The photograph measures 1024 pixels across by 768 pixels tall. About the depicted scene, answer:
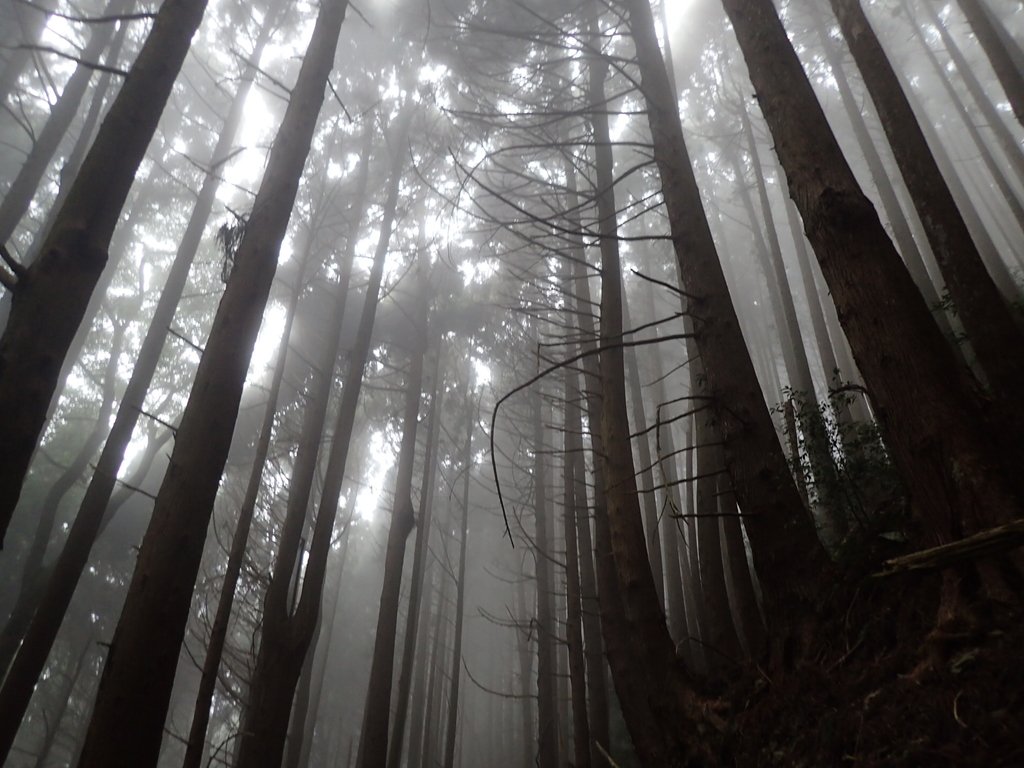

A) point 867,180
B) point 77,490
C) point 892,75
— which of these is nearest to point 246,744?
point 892,75

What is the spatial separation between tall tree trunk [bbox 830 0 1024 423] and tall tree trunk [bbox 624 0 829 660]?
114cm

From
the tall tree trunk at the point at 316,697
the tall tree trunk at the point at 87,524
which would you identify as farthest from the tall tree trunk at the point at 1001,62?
the tall tree trunk at the point at 316,697

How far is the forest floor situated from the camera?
146 centimetres

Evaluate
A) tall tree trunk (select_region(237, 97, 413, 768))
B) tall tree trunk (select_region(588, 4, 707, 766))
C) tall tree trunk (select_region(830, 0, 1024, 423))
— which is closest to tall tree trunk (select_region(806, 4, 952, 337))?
tall tree trunk (select_region(830, 0, 1024, 423))

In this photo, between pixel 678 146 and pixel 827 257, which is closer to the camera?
pixel 827 257

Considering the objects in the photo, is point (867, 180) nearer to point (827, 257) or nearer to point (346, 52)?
point (346, 52)

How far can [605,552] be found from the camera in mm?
6020

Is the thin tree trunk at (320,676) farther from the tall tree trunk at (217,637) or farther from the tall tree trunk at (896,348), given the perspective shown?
the tall tree trunk at (896,348)

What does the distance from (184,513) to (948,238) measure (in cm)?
541

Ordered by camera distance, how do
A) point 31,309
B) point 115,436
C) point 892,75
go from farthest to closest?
point 115,436 < point 892,75 < point 31,309

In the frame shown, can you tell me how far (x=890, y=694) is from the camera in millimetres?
1814

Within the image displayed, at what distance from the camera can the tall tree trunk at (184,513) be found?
254 centimetres

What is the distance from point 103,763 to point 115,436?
5.89 metres

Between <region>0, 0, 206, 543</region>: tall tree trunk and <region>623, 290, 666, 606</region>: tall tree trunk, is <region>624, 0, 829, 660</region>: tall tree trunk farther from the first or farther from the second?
<region>623, 290, 666, 606</region>: tall tree trunk
